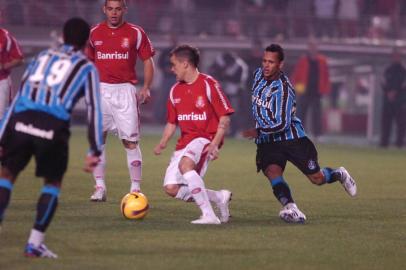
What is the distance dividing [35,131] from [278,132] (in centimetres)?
341

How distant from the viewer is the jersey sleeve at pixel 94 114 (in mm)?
7898

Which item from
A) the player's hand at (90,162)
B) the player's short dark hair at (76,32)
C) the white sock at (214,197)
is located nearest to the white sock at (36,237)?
the player's hand at (90,162)

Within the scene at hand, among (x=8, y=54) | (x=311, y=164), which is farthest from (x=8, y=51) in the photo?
(x=311, y=164)

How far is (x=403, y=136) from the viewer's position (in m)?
24.2

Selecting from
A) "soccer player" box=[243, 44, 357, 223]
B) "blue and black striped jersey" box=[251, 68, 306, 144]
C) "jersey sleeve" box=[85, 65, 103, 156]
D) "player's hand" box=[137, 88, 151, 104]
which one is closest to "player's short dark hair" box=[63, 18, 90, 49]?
"jersey sleeve" box=[85, 65, 103, 156]

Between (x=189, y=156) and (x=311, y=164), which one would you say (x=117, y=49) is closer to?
(x=189, y=156)

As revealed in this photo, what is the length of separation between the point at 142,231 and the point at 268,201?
318cm

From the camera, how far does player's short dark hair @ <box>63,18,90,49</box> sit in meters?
8.04

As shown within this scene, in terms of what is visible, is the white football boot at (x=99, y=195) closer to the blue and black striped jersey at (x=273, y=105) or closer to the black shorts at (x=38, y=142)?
the blue and black striped jersey at (x=273, y=105)

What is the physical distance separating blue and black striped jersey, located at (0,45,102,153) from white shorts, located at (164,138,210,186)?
2.20 m

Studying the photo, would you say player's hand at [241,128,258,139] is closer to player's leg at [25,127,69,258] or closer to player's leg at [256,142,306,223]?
player's leg at [256,142,306,223]

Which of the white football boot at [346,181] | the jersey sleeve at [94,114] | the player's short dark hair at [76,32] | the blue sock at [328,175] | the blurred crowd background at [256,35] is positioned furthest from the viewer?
the blurred crowd background at [256,35]

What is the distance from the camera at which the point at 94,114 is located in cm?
791

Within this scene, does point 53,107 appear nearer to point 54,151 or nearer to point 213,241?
point 54,151
